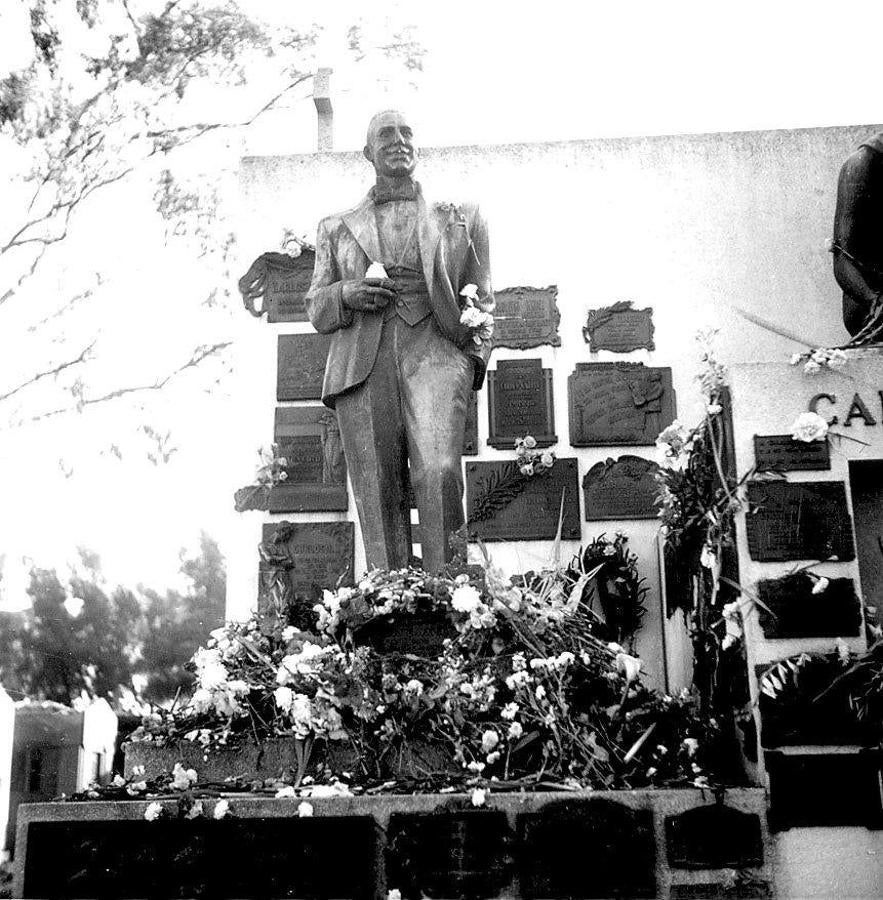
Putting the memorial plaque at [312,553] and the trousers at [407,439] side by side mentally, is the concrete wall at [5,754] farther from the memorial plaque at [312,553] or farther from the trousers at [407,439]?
the trousers at [407,439]

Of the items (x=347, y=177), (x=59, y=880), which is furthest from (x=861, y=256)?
(x=59, y=880)

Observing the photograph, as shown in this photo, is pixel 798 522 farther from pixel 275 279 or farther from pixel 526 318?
pixel 275 279

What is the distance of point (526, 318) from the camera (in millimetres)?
8883

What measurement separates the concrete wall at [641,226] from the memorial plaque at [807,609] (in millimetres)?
3055

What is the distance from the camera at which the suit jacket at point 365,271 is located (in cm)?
682

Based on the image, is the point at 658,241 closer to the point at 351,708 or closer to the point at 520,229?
the point at 520,229

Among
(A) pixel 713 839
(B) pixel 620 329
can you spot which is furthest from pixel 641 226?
(A) pixel 713 839

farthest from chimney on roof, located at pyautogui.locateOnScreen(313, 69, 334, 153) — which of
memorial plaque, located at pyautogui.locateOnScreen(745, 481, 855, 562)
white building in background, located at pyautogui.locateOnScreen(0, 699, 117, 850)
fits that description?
white building in background, located at pyautogui.locateOnScreen(0, 699, 117, 850)

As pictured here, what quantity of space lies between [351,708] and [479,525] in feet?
8.91

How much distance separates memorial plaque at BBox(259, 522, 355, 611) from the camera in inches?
313

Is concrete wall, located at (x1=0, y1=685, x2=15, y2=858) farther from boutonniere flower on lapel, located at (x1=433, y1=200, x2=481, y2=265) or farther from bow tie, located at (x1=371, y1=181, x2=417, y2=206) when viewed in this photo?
boutonniere flower on lapel, located at (x1=433, y1=200, x2=481, y2=265)

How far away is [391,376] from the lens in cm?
684

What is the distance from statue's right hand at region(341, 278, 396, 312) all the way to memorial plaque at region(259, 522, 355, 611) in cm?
182

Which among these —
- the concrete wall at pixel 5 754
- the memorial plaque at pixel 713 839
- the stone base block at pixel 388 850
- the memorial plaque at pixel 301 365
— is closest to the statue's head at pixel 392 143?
the memorial plaque at pixel 301 365
